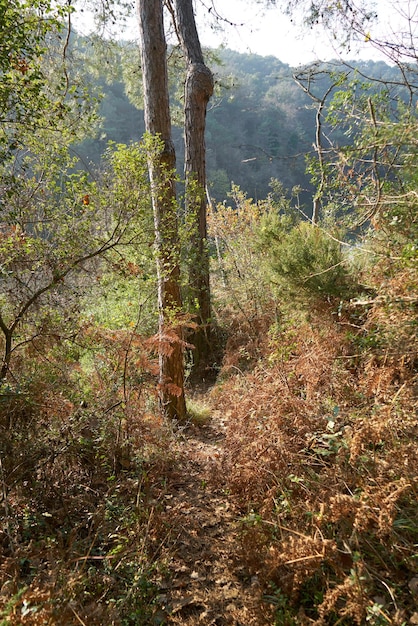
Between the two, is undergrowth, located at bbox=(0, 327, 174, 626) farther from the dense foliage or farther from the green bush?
the green bush

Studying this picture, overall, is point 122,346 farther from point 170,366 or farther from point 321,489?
point 321,489

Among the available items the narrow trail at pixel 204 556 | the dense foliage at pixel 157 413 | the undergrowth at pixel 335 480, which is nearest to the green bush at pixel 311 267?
the dense foliage at pixel 157 413

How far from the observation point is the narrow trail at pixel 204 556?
210 centimetres

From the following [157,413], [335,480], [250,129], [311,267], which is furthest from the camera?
[250,129]

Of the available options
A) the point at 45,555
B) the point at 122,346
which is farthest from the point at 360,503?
the point at 122,346

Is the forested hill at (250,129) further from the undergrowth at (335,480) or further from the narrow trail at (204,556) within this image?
the narrow trail at (204,556)

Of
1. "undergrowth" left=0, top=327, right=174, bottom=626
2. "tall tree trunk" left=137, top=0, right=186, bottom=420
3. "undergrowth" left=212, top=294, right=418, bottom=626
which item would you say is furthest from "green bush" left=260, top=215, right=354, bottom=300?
"undergrowth" left=0, top=327, right=174, bottom=626

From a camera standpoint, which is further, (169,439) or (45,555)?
(169,439)

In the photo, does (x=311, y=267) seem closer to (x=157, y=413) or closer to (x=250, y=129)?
(x=157, y=413)

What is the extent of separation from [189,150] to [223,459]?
5.27 metres

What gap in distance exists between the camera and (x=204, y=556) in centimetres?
257

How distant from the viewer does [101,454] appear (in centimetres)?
315

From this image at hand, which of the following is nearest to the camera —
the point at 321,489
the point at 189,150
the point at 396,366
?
the point at 321,489

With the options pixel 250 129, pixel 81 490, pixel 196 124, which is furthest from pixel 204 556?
pixel 250 129
